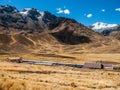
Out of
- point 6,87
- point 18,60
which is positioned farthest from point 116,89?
point 18,60

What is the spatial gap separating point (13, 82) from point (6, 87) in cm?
100

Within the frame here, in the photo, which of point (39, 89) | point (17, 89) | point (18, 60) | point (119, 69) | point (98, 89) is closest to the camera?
point (17, 89)

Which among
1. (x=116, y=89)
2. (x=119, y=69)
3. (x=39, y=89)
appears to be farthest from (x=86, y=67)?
(x=39, y=89)

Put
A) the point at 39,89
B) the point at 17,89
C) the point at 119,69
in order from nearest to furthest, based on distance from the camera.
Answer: the point at 17,89 → the point at 39,89 → the point at 119,69

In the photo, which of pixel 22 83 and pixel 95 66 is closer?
pixel 22 83

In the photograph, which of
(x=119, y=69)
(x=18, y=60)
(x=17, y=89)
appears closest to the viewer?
(x=17, y=89)

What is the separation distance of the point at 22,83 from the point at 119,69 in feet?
254

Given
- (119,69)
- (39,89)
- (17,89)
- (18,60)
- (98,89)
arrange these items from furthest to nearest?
(18,60), (119,69), (98,89), (39,89), (17,89)

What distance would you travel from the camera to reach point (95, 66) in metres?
99.9

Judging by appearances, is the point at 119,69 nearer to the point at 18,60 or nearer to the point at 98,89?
the point at 18,60

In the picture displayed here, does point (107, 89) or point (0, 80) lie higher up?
point (0, 80)

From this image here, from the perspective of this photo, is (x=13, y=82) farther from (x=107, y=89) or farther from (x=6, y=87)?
(x=107, y=89)

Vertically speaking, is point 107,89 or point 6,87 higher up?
point 6,87

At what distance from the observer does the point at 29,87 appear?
77.5 ft
